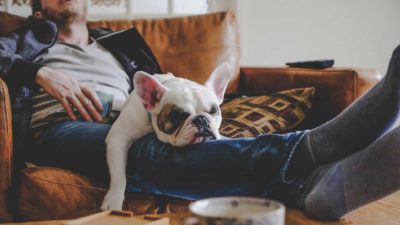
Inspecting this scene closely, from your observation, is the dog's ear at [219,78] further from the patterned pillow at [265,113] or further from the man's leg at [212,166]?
the man's leg at [212,166]

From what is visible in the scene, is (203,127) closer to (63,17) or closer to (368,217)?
(368,217)

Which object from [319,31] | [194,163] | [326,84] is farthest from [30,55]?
[319,31]

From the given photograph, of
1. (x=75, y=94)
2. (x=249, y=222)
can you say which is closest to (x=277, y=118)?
(x=75, y=94)

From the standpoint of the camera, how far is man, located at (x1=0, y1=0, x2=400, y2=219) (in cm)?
96

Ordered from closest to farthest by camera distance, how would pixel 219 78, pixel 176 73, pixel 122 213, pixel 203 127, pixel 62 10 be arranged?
1. pixel 122 213
2. pixel 203 127
3. pixel 219 78
4. pixel 62 10
5. pixel 176 73

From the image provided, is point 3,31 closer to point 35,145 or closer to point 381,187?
point 35,145

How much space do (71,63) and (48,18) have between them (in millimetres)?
259

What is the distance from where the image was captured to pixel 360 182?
0.96 metres

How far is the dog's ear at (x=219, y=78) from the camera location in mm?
1489

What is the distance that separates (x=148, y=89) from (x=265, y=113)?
507 millimetres

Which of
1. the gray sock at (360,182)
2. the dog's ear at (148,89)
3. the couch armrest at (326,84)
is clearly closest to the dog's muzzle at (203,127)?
the dog's ear at (148,89)

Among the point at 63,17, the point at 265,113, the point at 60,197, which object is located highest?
the point at 63,17

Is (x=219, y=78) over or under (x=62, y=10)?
under

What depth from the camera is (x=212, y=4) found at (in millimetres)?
2811
